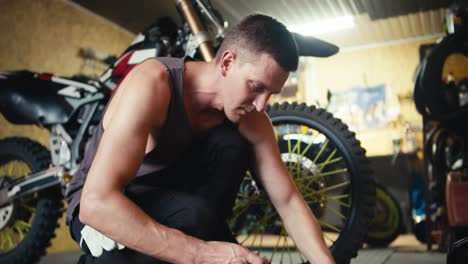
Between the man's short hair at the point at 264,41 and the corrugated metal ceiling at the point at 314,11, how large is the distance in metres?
3.25

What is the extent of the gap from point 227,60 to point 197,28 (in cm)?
71

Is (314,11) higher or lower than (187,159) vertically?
higher

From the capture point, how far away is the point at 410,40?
228 inches

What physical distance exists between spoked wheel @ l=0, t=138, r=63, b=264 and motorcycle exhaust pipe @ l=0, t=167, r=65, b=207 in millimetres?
35

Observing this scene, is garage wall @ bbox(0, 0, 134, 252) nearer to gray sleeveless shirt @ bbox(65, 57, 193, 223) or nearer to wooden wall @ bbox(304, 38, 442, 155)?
gray sleeveless shirt @ bbox(65, 57, 193, 223)

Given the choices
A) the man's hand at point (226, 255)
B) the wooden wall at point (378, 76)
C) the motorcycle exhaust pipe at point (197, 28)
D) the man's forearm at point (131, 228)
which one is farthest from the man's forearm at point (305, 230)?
the wooden wall at point (378, 76)

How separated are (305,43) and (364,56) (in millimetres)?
4663

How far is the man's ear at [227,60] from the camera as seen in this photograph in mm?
1018

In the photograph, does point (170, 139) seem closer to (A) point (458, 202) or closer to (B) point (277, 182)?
(B) point (277, 182)

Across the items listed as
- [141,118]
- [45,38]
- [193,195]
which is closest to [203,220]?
[193,195]

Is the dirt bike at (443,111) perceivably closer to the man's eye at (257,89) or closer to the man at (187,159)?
the man at (187,159)

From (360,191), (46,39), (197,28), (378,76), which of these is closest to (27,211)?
(197,28)

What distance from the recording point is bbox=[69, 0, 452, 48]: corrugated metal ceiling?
13.9 feet

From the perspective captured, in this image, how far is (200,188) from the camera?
1.12 metres
